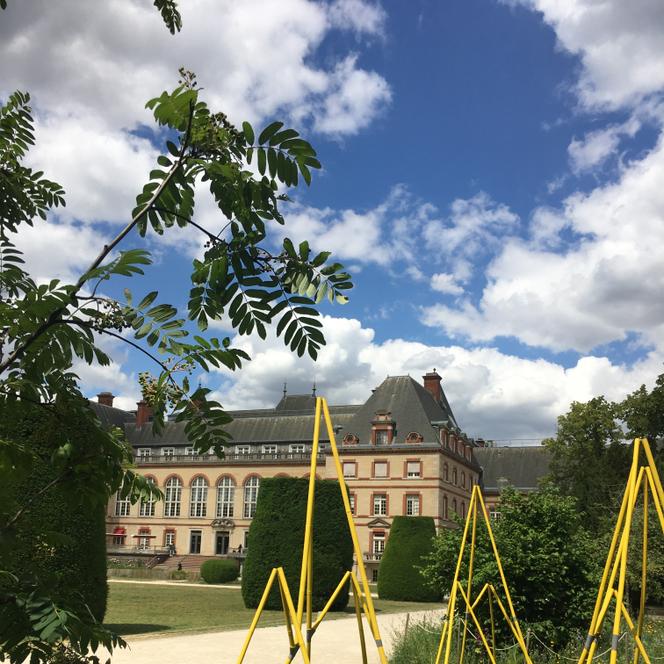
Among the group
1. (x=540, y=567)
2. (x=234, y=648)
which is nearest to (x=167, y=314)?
(x=540, y=567)

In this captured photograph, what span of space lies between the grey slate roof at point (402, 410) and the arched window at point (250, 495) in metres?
8.10

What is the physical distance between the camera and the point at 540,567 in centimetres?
1075

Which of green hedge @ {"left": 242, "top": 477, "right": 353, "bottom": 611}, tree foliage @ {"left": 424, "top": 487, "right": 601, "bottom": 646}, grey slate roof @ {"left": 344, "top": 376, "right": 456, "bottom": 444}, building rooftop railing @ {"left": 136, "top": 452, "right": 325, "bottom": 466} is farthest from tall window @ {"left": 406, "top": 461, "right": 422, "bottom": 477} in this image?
tree foliage @ {"left": 424, "top": 487, "right": 601, "bottom": 646}

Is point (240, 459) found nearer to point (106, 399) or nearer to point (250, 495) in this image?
point (250, 495)

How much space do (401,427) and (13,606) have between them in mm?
43625

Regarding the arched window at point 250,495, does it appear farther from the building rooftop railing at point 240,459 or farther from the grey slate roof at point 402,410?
the grey slate roof at point 402,410

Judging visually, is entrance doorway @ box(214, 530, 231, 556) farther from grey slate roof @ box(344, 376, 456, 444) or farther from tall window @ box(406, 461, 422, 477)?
tall window @ box(406, 461, 422, 477)

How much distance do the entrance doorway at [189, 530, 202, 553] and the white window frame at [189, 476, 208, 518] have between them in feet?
3.74

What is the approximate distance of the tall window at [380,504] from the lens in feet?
145

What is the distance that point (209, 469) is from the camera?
51.0 metres

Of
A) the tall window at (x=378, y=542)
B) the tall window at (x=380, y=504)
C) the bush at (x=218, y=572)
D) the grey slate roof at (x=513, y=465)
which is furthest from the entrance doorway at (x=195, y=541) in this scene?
the grey slate roof at (x=513, y=465)

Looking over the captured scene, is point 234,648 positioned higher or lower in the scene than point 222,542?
higher

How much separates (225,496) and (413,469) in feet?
46.7

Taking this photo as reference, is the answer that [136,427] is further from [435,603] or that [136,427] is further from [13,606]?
[13,606]
